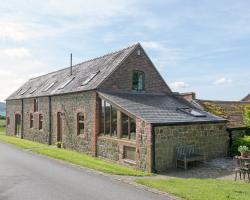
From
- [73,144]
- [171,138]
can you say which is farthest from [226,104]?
[73,144]

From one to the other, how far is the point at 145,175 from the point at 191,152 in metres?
4.50

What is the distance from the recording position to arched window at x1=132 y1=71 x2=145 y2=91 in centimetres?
2464

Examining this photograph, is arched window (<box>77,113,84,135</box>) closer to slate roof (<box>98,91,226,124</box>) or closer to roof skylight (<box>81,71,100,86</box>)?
roof skylight (<box>81,71,100,86</box>)

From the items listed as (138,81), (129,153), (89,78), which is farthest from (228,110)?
(89,78)

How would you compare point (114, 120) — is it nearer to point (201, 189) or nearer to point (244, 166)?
point (244, 166)

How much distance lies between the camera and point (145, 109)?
19.8 metres

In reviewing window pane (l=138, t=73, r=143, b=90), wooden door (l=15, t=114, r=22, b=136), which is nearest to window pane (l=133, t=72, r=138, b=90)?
window pane (l=138, t=73, r=143, b=90)

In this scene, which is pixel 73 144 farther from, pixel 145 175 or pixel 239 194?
pixel 239 194

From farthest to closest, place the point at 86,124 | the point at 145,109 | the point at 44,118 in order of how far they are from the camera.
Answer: the point at 44,118
the point at 86,124
the point at 145,109

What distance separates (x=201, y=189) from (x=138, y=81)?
1365 centimetres

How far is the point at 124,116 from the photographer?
19.6 meters

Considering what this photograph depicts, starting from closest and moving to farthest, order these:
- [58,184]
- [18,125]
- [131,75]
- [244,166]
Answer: [58,184]
[244,166]
[131,75]
[18,125]

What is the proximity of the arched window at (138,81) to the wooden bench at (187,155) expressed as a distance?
6.96 m

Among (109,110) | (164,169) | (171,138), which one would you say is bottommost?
(164,169)
